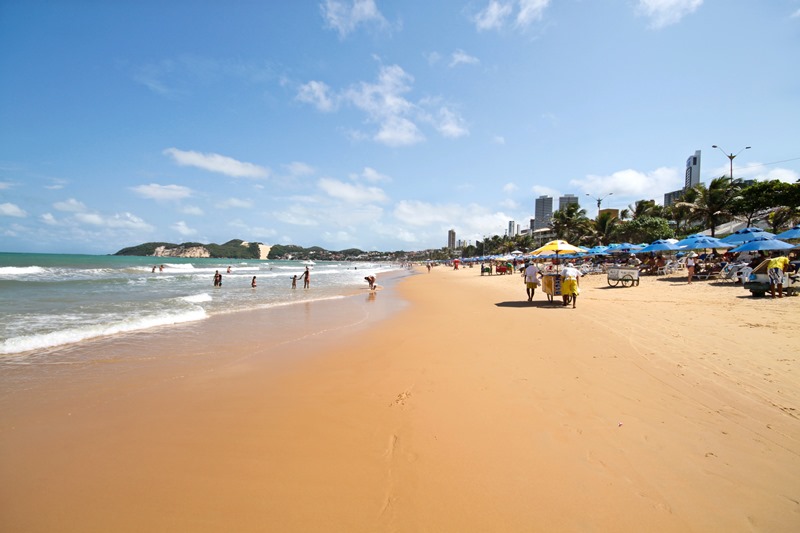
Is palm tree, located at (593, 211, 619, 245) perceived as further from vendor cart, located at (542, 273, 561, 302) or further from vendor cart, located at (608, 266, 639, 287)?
vendor cart, located at (542, 273, 561, 302)

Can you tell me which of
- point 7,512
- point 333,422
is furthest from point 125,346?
point 333,422

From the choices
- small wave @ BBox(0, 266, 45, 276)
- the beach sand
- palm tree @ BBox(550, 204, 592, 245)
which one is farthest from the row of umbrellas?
small wave @ BBox(0, 266, 45, 276)

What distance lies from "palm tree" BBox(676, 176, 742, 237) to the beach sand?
30.1 m

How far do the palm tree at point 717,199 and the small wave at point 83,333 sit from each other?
36326 mm

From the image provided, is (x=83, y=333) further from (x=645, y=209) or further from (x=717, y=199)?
(x=645, y=209)

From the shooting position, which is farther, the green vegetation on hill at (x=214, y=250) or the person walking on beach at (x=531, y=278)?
the green vegetation on hill at (x=214, y=250)

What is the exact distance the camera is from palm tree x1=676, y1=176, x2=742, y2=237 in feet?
94.1

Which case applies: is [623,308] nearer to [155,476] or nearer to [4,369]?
[155,476]

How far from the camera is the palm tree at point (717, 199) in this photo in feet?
94.1

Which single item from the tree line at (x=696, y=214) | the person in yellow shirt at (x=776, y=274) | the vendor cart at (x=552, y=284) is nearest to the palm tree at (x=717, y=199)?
the tree line at (x=696, y=214)

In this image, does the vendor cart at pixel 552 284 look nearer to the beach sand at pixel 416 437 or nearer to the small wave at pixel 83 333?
the beach sand at pixel 416 437

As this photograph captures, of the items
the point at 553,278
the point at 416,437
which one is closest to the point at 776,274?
the point at 553,278

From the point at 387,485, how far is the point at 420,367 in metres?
2.90

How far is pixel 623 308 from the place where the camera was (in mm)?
10156
